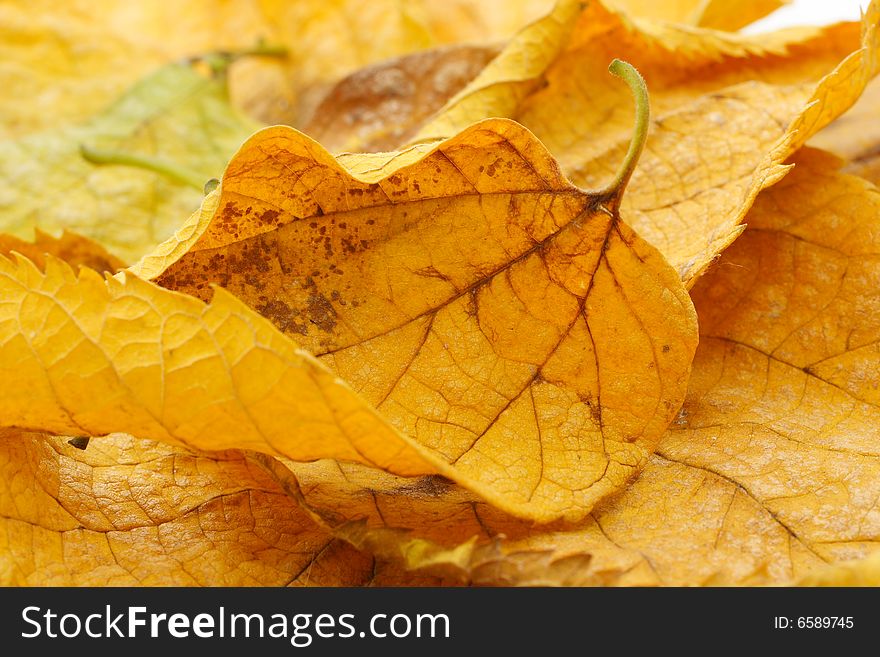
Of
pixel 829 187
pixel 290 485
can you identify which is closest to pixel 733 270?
pixel 829 187

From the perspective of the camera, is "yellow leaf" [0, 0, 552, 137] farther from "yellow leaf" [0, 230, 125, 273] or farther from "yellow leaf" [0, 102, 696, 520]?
"yellow leaf" [0, 102, 696, 520]

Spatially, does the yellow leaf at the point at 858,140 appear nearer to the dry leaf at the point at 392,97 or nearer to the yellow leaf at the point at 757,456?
the yellow leaf at the point at 757,456

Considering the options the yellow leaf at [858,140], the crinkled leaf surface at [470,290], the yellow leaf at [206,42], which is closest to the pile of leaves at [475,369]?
the crinkled leaf surface at [470,290]

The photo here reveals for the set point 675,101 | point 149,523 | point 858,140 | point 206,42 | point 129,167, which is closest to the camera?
point 149,523

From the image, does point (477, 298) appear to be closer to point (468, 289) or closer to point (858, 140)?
point (468, 289)

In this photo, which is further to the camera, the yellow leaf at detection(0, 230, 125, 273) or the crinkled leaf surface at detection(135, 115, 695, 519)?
the yellow leaf at detection(0, 230, 125, 273)

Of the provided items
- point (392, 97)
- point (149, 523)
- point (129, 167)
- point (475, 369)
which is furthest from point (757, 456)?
point (129, 167)

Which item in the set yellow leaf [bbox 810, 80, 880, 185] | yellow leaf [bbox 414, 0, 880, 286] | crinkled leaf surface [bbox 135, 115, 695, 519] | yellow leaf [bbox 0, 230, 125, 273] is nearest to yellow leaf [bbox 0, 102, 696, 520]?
crinkled leaf surface [bbox 135, 115, 695, 519]
